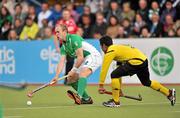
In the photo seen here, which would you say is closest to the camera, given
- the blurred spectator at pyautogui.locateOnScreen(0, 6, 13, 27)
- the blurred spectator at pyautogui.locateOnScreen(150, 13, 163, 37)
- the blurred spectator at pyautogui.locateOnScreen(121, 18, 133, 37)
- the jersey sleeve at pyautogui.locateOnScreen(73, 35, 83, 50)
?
the jersey sleeve at pyautogui.locateOnScreen(73, 35, 83, 50)

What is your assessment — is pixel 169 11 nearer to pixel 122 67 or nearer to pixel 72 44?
pixel 72 44

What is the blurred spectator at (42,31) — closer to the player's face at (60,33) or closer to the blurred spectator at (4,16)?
the blurred spectator at (4,16)

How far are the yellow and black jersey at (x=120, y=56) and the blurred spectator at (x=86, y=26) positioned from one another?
8042 mm

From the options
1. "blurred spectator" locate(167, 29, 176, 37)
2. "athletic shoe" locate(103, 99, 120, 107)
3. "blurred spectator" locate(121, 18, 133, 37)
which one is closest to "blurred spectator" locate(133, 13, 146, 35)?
"blurred spectator" locate(121, 18, 133, 37)

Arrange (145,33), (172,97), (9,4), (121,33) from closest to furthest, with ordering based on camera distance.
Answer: (172,97) < (145,33) < (121,33) < (9,4)

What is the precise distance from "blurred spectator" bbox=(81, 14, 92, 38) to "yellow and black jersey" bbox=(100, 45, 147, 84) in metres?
8.04

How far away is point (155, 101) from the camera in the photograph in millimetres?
15000

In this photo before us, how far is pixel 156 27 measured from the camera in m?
21.2

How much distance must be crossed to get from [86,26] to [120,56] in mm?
8488

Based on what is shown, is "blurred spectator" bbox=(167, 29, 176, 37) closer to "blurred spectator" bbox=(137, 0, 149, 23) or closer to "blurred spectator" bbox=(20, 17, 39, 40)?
"blurred spectator" bbox=(137, 0, 149, 23)

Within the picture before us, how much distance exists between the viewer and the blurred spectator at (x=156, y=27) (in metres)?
21.1

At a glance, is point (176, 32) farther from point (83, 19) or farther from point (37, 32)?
point (37, 32)

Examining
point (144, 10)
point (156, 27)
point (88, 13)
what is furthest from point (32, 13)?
point (156, 27)

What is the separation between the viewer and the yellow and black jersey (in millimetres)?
13477
